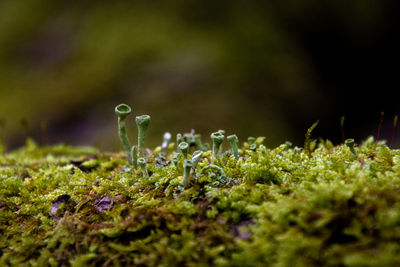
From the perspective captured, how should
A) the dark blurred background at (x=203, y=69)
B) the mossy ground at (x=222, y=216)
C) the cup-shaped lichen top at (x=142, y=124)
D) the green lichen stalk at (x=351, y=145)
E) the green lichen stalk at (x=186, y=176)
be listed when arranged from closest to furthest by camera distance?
the mossy ground at (x=222, y=216)
the green lichen stalk at (x=186, y=176)
the green lichen stalk at (x=351, y=145)
the cup-shaped lichen top at (x=142, y=124)
the dark blurred background at (x=203, y=69)

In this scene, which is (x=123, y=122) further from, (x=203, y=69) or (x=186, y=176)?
A: (x=203, y=69)

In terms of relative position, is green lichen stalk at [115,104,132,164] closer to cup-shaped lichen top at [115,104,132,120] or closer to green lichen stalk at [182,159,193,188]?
cup-shaped lichen top at [115,104,132,120]

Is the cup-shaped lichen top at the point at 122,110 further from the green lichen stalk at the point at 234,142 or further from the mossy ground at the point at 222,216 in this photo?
the green lichen stalk at the point at 234,142

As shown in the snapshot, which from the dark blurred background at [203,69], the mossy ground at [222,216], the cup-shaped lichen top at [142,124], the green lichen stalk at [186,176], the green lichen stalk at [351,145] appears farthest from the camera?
the dark blurred background at [203,69]

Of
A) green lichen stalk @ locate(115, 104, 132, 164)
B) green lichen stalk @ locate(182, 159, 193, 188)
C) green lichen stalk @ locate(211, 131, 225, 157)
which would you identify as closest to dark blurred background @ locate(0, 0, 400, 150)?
green lichen stalk @ locate(115, 104, 132, 164)

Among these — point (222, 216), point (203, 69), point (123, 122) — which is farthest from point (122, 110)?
point (203, 69)

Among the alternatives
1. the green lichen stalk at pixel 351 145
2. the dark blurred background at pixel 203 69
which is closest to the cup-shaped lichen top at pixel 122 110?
Result: the green lichen stalk at pixel 351 145
